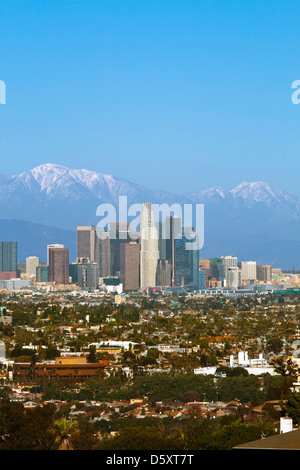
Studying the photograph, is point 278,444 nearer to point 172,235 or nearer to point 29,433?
point 29,433

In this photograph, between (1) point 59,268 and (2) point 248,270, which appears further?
(2) point 248,270

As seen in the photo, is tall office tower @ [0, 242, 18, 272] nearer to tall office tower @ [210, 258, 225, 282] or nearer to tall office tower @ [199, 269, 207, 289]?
tall office tower @ [199, 269, 207, 289]

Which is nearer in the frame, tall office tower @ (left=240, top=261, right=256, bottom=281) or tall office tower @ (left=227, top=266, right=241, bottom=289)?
tall office tower @ (left=227, top=266, right=241, bottom=289)

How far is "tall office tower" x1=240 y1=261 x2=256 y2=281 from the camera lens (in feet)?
380

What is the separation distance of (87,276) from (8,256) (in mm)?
10150

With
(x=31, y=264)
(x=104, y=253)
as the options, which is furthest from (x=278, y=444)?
(x=31, y=264)

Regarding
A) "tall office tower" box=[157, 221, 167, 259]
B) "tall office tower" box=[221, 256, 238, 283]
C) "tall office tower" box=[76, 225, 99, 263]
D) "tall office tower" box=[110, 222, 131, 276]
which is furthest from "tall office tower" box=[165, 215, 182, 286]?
"tall office tower" box=[76, 225, 99, 263]

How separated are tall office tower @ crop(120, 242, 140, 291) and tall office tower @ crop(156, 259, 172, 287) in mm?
2332

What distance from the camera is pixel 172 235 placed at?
103 metres

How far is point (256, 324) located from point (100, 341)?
12345 mm

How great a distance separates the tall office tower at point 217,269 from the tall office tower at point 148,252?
417 inches

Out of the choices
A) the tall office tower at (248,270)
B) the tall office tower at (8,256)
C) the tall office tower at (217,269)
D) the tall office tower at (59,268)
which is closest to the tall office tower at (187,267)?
the tall office tower at (217,269)
